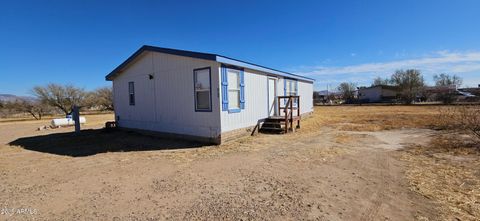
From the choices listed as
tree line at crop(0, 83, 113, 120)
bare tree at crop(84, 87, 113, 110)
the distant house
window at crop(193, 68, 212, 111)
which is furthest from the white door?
the distant house

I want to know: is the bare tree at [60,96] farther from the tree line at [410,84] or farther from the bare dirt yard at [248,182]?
the tree line at [410,84]

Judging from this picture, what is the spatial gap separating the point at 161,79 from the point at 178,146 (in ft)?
10.3

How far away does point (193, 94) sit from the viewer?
866cm

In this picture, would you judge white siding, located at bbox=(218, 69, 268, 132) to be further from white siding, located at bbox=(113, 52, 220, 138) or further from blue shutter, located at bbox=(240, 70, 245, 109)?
white siding, located at bbox=(113, 52, 220, 138)

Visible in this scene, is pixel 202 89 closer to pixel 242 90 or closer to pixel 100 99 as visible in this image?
pixel 242 90

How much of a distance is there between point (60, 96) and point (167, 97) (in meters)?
29.3

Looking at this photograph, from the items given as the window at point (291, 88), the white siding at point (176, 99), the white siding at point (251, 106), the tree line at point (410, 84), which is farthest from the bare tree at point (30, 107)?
the tree line at point (410, 84)

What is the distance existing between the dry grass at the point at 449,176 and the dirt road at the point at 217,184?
0.74 ft

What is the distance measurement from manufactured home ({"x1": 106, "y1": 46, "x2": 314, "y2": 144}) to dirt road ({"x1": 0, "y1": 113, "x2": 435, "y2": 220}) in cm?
147

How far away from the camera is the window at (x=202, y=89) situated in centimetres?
830

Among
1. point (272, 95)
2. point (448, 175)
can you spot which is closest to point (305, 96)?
point (272, 95)

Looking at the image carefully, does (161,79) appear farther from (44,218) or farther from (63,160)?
(44,218)

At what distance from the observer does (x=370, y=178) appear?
447 cm

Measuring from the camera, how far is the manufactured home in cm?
819
